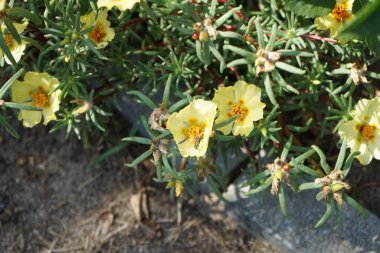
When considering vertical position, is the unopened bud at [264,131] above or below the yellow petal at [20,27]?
below

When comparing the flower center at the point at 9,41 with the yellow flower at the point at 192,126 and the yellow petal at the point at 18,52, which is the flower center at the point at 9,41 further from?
the yellow flower at the point at 192,126

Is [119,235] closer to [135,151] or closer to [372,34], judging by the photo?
[135,151]

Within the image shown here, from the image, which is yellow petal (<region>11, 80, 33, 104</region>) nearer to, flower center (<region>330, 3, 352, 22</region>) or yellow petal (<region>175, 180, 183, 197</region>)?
yellow petal (<region>175, 180, 183, 197</region>)

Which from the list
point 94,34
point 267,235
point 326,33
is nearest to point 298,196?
point 267,235

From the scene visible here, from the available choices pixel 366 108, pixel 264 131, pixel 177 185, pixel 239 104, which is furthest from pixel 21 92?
pixel 366 108

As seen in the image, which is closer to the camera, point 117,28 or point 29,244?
point 117,28

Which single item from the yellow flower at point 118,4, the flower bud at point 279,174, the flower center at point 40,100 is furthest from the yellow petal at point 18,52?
the flower bud at point 279,174
